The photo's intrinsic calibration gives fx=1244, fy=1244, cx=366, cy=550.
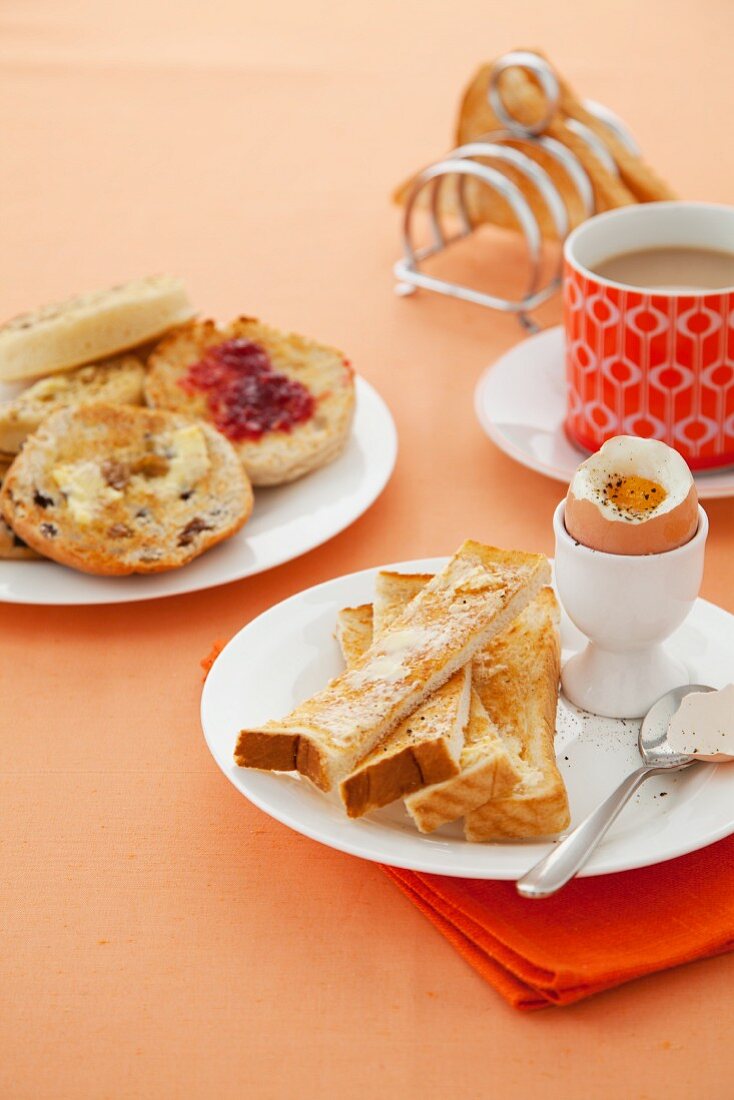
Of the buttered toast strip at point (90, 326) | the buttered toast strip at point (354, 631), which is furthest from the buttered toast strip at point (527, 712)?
the buttered toast strip at point (90, 326)

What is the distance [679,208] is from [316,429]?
2.19ft

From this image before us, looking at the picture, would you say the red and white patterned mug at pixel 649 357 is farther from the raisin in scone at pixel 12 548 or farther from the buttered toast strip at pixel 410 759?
the raisin in scone at pixel 12 548

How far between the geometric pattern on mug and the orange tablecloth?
0.14 m

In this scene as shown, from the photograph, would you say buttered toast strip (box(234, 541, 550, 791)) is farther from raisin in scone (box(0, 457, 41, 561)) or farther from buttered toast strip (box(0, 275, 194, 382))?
buttered toast strip (box(0, 275, 194, 382))

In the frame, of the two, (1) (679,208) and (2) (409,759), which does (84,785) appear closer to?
(2) (409,759)

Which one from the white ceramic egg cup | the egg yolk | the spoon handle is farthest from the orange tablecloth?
the egg yolk

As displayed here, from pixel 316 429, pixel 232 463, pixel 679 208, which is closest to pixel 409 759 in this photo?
pixel 232 463

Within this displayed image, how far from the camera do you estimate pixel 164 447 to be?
6.09ft

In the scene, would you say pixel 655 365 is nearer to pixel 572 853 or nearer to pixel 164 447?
pixel 164 447

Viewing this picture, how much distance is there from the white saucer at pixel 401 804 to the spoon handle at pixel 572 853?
15mm

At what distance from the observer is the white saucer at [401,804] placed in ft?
3.72

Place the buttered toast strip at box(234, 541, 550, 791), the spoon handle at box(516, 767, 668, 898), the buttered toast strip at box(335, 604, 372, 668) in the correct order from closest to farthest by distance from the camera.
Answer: the spoon handle at box(516, 767, 668, 898), the buttered toast strip at box(234, 541, 550, 791), the buttered toast strip at box(335, 604, 372, 668)

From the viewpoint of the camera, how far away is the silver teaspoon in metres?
1.08

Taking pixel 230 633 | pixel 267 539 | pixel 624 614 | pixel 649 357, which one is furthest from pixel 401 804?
pixel 649 357
